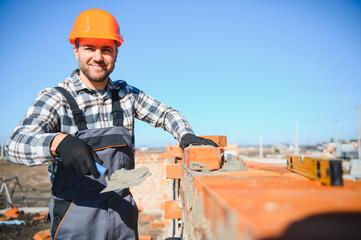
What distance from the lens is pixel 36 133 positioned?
1571 mm

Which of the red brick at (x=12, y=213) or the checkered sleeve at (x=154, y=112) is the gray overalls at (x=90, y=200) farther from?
the red brick at (x=12, y=213)

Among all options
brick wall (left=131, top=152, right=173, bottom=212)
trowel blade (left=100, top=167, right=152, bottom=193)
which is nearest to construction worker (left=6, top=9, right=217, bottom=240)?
trowel blade (left=100, top=167, right=152, bottom=193)

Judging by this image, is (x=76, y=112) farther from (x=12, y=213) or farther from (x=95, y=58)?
(x=12, y=213)

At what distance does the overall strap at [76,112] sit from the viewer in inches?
72.4

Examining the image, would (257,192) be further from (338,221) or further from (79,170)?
(79,170)

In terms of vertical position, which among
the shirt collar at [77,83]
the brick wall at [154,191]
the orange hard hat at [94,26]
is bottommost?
the brick wall at [154,191]

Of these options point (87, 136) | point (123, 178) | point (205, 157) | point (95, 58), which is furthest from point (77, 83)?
point (205, 157)

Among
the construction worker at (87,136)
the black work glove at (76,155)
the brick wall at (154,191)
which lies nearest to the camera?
the black work glove at (76,155)

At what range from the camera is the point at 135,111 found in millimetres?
2359

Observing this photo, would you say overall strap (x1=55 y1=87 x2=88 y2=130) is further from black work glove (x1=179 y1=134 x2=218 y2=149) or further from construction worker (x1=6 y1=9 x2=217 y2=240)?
black work glove (x1=179 y1=134 x2=218 y2=149)

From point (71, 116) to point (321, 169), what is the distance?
1769 mm

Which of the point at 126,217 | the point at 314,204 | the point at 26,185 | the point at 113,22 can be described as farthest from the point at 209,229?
the point at 26,185

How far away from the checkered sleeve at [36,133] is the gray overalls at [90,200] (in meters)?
0.14

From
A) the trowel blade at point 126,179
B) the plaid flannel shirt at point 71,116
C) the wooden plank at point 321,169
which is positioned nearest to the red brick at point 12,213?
the plaid flannel shirt at point 71,116
